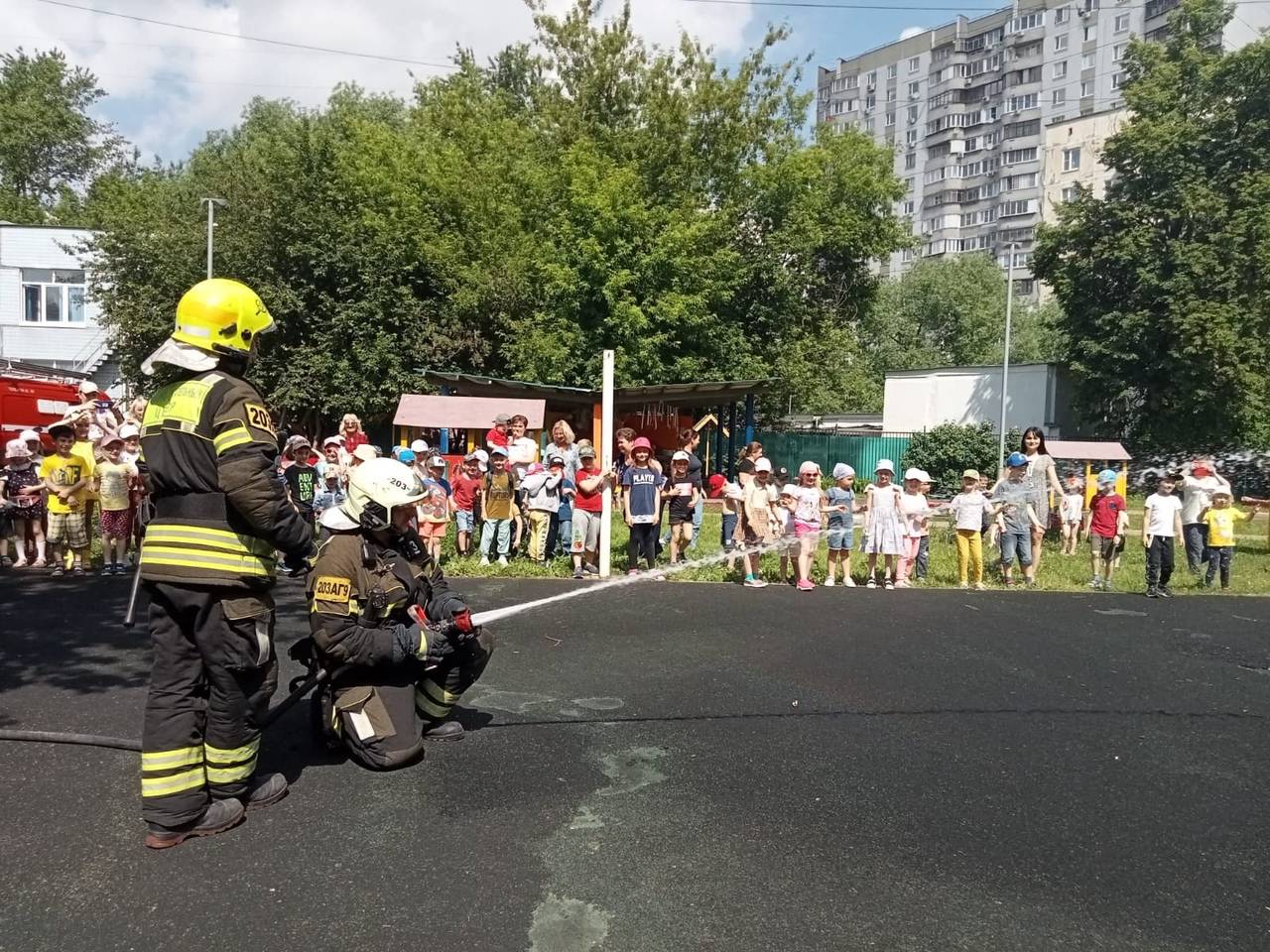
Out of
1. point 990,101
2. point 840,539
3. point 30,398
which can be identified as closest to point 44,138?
point 30,398

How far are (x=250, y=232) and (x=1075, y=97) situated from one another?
62.5m

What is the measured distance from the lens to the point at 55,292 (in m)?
32.3

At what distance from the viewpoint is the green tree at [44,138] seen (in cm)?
4431

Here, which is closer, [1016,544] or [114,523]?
[114,523]

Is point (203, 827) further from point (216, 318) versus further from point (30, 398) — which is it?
point (30, 398)

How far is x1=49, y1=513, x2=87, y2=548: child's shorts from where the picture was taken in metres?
10.1

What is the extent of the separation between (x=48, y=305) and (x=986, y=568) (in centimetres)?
3321

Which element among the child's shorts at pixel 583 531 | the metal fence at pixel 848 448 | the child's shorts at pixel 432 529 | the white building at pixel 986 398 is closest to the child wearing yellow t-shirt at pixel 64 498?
the child's shorts at pixel 432 529

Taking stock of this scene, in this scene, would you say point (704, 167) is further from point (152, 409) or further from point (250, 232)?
point (152, 409)

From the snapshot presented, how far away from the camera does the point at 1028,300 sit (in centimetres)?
6556

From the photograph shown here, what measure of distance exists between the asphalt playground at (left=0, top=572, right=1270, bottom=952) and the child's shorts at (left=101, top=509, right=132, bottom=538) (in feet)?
10.3

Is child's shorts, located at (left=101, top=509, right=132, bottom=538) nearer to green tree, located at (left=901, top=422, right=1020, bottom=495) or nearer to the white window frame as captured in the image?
green tree, located at (left=901, top=422, right=1020, bottom=495)

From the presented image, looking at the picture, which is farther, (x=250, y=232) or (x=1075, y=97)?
(x=1075, y=97)

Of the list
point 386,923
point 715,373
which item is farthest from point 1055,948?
point 715,373
